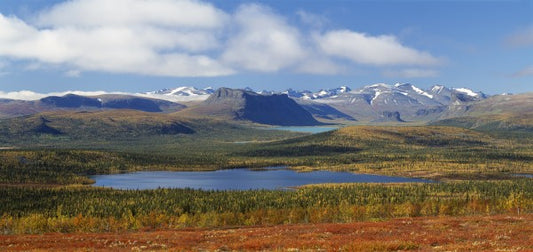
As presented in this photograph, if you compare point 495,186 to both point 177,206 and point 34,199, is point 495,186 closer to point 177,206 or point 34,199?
point 177,206

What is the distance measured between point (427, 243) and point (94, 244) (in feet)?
126

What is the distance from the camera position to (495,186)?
199375 mm

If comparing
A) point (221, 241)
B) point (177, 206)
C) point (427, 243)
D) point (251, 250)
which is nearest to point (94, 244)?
point (221, 241)

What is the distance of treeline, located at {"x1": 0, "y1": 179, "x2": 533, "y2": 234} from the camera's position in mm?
120938

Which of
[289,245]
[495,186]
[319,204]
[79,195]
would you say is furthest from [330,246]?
[495,186]

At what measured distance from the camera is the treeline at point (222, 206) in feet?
397

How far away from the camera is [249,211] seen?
140 metres

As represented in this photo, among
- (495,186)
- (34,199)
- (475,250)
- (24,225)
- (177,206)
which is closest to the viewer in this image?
(475,250)

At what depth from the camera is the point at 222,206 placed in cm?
15112

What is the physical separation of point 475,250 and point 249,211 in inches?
3738

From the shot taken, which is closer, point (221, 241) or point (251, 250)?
point (251, 250)

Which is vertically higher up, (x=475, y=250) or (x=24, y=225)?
(x=475, y=250)

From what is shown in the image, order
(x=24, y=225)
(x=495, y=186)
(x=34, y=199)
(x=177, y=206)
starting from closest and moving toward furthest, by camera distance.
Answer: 1. (x=24, y=225)
2. (x=177, y=206)
3. (x=34, y=199)
4. (x=495, y=186)

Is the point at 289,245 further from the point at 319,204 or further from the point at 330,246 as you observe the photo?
the point at 319,204
